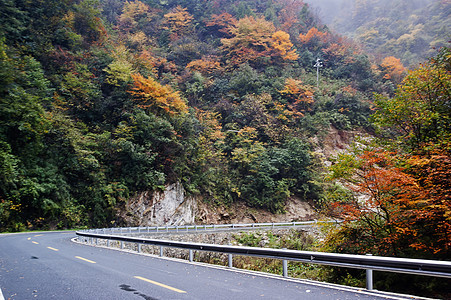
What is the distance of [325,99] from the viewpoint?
142ft

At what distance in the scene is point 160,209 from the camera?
89.8 feet

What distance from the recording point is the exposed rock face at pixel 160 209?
26.3 metres

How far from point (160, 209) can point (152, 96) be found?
11.3m

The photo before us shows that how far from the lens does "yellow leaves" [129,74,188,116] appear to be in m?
29.2

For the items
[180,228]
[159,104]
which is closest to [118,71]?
[159,104]

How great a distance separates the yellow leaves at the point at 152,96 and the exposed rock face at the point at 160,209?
820 centimetres

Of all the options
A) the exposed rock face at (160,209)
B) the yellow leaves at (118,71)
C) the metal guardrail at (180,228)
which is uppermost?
the yellow leaves at (118,71)

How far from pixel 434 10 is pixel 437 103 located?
92.0m

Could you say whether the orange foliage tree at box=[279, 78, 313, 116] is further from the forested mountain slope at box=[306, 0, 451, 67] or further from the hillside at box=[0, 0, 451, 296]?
the forested mountain slope at box=[306, 0, 451, 67]

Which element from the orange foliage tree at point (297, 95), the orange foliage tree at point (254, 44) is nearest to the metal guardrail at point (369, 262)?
the orange foliage tree at point (297, 95)

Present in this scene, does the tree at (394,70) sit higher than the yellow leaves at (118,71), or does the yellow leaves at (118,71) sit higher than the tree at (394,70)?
the tree at (394,70)

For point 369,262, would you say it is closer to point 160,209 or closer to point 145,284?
point 145,284

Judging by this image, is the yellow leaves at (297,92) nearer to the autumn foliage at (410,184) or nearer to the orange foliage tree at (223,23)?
the orange foliage tree at (223,23)

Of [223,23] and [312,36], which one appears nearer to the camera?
[223,23]
